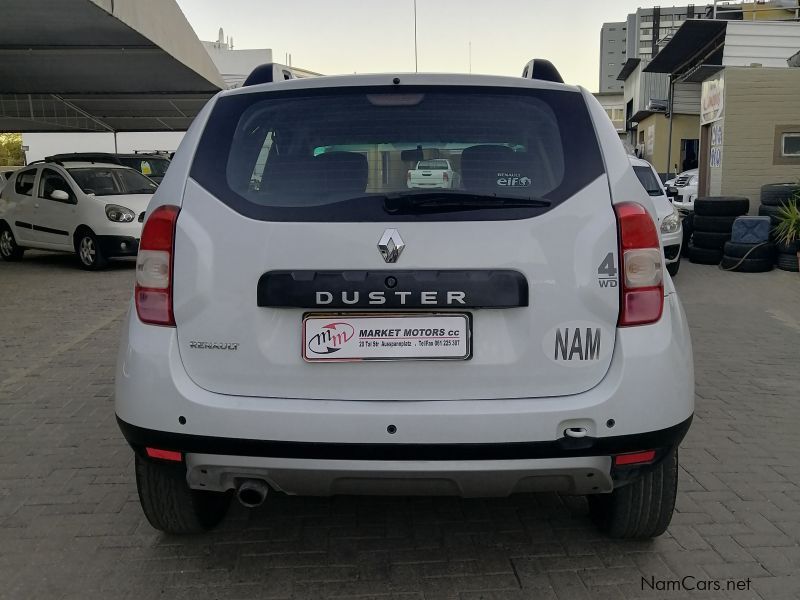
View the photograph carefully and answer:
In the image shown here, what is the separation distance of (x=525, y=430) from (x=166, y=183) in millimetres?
1469

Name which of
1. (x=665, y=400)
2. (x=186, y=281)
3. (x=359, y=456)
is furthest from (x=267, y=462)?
(x=665, y=400)

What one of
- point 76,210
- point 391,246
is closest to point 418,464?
point 391,246

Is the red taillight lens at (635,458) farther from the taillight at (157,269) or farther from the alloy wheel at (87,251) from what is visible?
the alloy wheel at (87,251)

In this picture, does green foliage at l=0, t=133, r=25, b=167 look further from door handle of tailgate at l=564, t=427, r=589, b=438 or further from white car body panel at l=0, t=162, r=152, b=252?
A: door handle of tailgate at l=564, t=427, r=589, b=438

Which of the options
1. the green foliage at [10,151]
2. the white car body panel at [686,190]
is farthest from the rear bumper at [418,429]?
the green foliage at [10,151]

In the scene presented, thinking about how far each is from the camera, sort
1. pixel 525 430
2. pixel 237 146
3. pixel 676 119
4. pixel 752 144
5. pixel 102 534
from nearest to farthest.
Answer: pixel 525 430, pixel 237 146, pixel 102 534, pixel 752 144, pixel 676 119

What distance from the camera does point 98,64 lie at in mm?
18219

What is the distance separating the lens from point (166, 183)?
110 inches

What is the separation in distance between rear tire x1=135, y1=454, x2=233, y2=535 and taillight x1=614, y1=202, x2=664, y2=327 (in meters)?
1.66

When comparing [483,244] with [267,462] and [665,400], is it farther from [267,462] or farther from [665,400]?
[267,462]

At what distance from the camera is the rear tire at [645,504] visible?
2988 mm

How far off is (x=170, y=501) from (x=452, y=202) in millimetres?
1563

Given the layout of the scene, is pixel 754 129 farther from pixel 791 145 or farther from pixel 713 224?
pixel 713 224

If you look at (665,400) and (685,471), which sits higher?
(665,400)
